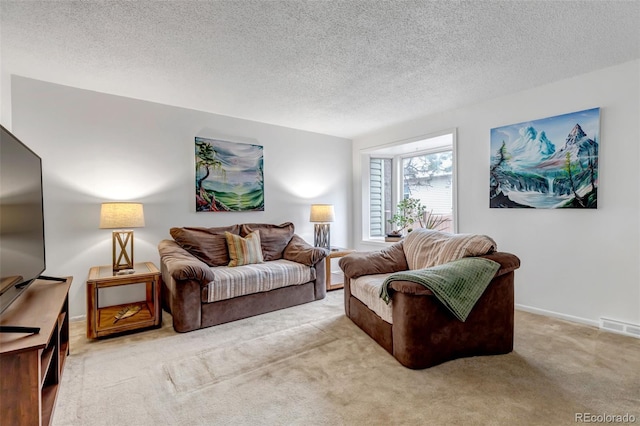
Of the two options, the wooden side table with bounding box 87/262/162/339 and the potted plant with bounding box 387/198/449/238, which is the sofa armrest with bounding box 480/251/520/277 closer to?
the potted plant with bounding box 387/198/449/238

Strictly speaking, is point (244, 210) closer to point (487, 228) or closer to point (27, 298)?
point (27, 298)

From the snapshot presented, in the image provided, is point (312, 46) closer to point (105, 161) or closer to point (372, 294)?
point (372, 294)

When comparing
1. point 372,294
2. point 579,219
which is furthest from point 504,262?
point 579,219

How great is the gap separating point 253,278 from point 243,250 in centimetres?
52

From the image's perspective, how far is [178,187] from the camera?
11.5ft

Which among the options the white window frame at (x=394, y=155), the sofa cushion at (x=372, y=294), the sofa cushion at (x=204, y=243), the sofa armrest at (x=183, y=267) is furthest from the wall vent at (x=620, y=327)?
the sofa cushion at (x=204, y=243)

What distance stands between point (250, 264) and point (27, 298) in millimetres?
1878

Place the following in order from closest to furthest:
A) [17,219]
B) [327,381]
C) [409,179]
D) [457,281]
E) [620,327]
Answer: [17,219], [327,381], [457,281], [620,327], [409,179]

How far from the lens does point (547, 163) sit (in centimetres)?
296

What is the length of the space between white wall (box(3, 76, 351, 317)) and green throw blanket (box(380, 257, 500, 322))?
2.69m

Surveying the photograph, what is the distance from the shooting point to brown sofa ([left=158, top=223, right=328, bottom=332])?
262 centimetres

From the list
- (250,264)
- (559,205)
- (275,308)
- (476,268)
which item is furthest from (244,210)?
(559,205)

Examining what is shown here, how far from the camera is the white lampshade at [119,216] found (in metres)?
2.72

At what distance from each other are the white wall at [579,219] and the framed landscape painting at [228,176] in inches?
108
